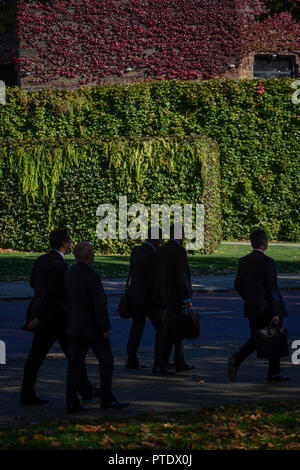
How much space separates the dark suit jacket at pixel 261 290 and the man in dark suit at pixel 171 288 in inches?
38.5

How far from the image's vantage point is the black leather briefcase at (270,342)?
859 centimetres

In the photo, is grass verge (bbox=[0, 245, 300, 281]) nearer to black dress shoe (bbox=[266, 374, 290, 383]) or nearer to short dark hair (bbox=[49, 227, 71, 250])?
black dress shoe (bbox=[266, 374, 290, 383])

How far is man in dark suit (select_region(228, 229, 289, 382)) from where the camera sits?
879 centimetres

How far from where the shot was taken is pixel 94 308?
770cm

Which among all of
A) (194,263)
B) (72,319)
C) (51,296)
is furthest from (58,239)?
(194,263)

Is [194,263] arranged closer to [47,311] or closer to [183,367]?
[183,367]

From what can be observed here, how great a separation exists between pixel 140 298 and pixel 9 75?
27.2 m

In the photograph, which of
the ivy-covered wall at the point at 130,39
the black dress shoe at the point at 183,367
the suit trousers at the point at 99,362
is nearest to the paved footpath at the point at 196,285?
the black dress shoe at the point at 183,367

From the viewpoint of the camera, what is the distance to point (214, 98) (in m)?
29.1

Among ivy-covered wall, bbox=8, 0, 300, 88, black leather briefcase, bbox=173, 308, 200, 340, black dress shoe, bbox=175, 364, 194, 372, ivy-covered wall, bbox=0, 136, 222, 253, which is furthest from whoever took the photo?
ivy-covered wall, bbox=8, 0, 300, 88

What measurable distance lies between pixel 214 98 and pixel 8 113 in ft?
26.1

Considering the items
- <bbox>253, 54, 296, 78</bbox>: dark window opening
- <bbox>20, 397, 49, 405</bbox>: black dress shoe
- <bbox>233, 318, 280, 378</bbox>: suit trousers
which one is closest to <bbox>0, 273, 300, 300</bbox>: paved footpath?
<bbox>233, 318, 280, 378</bbox>: suit trousers
